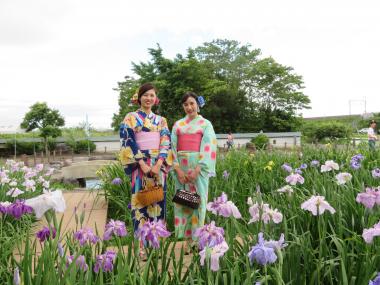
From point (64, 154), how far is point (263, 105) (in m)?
16.7

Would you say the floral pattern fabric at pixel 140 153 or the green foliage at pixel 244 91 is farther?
the green foliage at pixel 244 91

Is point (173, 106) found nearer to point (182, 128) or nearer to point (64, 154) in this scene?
point (64, 154)

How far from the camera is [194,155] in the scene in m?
3.10

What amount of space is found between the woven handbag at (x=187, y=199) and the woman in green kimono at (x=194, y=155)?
96 millimetres

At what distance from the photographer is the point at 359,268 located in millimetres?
1562

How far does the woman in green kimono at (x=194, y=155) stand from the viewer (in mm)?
3082

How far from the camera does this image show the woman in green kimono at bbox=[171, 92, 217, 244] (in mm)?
3082

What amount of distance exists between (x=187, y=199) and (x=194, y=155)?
14.4 inches

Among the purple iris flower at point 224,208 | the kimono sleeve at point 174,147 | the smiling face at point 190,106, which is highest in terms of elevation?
the smiling face at point 190,106

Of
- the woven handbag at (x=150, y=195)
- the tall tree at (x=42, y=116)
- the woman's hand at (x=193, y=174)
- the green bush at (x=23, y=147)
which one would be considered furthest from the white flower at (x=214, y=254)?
the tall tree at (x=42, y=116)

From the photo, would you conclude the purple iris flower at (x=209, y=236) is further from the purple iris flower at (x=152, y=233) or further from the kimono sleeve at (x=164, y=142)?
the kimono sleeve at (x=164, y=142)

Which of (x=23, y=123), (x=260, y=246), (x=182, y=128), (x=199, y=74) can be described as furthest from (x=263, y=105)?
(x=260, y=246)

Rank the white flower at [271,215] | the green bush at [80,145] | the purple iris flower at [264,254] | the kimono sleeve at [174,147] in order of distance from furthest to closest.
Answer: the green bush at [80,145] < the kimono sleeve at [174,147] < the white flower at [271,215] < the purple iris flower at [264,254]

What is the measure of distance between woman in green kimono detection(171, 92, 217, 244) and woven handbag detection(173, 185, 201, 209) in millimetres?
96
